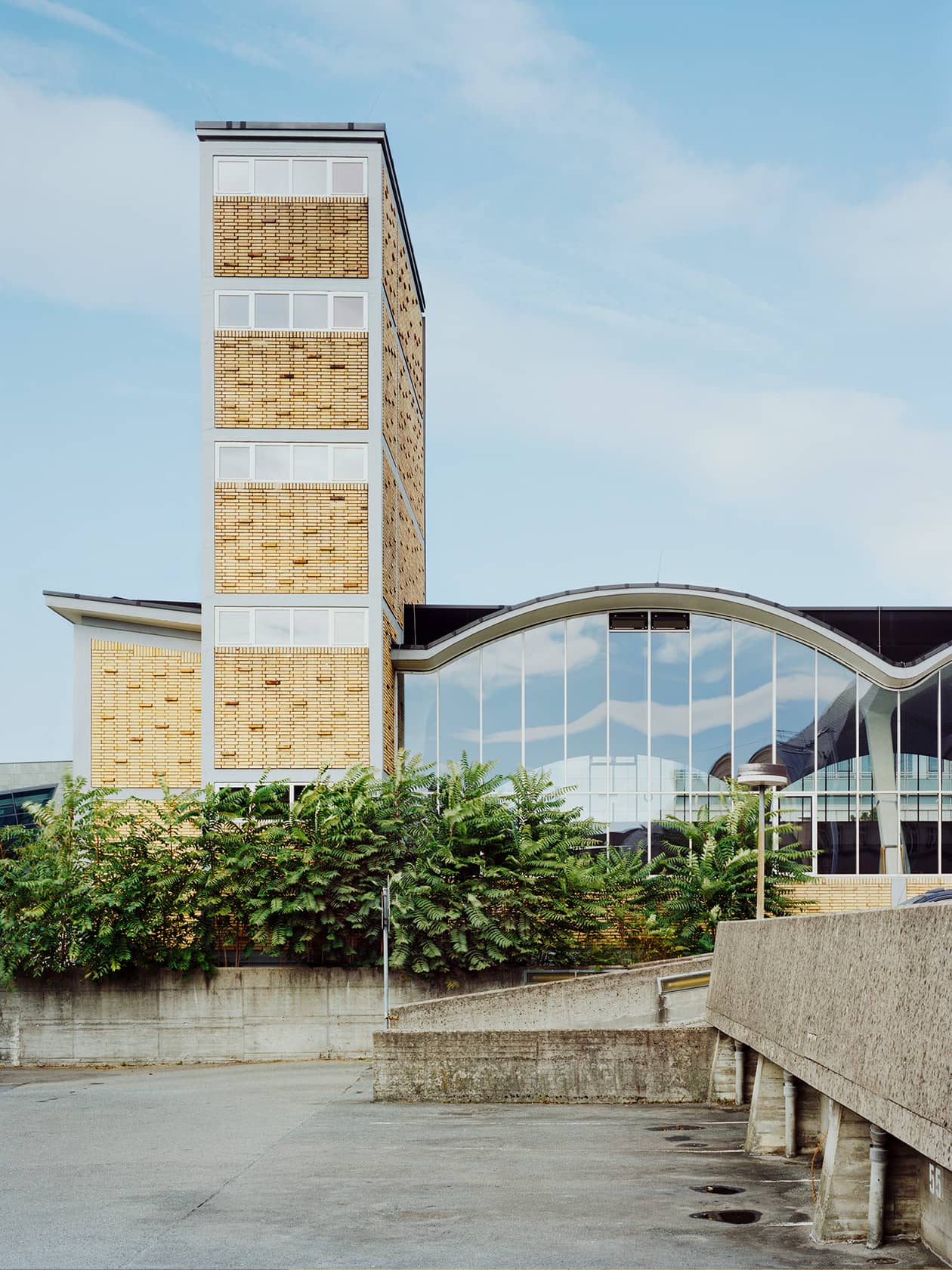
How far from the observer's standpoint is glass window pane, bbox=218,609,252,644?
3047 centimetres

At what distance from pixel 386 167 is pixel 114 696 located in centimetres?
1334

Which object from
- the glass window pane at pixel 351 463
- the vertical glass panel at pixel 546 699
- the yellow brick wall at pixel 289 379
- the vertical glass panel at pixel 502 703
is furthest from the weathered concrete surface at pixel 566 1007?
the yellow brick wall at pixel 289 379

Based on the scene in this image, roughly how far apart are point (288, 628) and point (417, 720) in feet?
12.8

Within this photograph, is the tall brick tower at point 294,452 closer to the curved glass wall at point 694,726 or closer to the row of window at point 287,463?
the row of window at point 287,463

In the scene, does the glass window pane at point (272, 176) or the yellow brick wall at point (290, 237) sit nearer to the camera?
the yellow brick wall at point (290, 237)

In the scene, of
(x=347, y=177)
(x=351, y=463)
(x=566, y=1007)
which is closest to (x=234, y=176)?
(x=347, y=177)

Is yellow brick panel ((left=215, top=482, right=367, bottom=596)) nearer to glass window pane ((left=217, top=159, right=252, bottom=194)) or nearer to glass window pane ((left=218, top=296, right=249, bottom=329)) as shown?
glass window pane ((left=218, top=296, right=249, bottom=329))

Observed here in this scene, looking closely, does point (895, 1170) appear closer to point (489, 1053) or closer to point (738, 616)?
point (489, 1053)

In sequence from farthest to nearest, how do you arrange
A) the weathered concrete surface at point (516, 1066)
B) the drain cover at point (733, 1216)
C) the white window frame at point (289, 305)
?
the white window frame at point (289, 305) < the weathered concrete surface at point (516, 1066) < the drain cover at point (733, 1216)

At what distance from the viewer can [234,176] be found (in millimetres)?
31766

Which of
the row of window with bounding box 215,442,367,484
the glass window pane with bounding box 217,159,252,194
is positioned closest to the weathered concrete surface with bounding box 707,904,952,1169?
the row of window with bounding box 215,442,367,484

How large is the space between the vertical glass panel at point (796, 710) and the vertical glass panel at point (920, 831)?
84.9 inches

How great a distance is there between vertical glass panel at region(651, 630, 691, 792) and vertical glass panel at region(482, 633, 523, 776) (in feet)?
9.86

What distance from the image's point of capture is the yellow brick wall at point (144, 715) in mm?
31344
